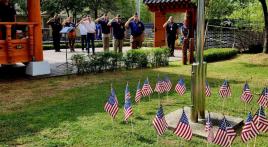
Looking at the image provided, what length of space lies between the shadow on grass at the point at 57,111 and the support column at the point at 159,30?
14224 mm

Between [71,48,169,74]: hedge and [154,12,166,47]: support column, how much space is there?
351 inches

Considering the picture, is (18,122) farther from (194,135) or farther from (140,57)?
(140,57)

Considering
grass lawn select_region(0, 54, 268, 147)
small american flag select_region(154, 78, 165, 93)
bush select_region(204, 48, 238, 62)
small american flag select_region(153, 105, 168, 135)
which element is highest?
bush select_region(204, 48, 238, 62)

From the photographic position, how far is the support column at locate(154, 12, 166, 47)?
86.6 ft

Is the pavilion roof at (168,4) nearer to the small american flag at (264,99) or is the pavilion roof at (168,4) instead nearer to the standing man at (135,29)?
the standing man at (135,29)

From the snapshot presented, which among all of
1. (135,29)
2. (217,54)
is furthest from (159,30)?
(217,54)

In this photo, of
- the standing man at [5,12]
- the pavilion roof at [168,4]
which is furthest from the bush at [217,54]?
the standing man at [5,12]

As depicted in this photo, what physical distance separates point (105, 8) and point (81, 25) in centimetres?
2727

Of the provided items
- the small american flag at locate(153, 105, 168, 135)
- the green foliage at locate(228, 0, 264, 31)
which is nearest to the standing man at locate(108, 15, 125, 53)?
the green foliage at locate(228, 0, 264, 31)

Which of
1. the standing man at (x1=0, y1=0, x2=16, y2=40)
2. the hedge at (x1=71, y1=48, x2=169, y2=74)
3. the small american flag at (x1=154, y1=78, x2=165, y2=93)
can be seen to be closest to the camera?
the small american flag at (x1=154, y1=78, x2=165, y2=93)

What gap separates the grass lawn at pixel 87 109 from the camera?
700 cm

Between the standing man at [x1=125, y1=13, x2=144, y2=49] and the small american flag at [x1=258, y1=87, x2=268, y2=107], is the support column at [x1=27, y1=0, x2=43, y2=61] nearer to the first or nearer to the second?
the standing man at [x1=125, y1=13, x2=144, y2=49]

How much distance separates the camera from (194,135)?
23.8 ft

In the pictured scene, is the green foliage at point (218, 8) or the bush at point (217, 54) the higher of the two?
the green foliage at point (218, 8)
